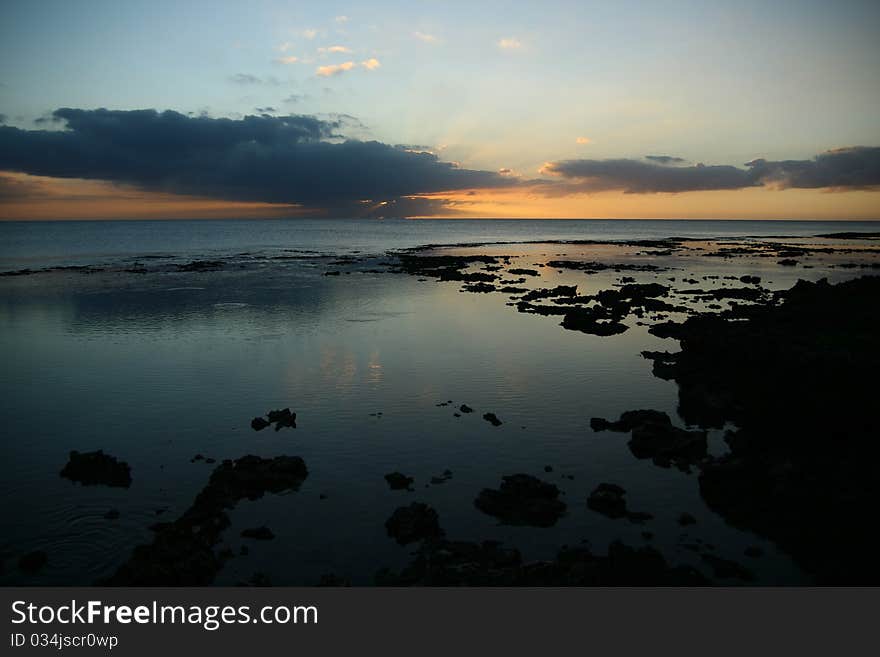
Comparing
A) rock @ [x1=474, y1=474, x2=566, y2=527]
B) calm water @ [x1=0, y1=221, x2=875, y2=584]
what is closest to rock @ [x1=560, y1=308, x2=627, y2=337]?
calm water @ [x1=0, y1=221, x2=875, y2=584]

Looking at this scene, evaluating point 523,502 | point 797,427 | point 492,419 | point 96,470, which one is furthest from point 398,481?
point 797,427

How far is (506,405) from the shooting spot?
22.4 meters

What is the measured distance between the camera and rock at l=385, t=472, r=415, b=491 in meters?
15.7

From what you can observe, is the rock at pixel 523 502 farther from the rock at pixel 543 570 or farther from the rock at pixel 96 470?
the rock at pixel 96 470

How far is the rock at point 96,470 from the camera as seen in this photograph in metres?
16.0

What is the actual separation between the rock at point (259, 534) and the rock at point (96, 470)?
206 inches

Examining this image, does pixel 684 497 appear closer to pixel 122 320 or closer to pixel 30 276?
pixel 122 320

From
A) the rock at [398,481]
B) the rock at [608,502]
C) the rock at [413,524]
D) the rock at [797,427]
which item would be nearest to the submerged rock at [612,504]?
the rock at [608,502]

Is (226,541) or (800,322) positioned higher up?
(800,322)

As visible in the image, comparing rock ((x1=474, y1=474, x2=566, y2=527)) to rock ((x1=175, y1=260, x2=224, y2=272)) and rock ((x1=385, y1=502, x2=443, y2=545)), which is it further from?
rock ((x1=175, y1=260, x2=224, y2=272))

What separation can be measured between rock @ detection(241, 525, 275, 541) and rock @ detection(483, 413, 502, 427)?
9.78m

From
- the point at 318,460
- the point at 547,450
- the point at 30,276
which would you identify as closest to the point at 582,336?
the point at 547,450

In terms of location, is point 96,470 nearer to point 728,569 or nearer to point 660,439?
point 728,569

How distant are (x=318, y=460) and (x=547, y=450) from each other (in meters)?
8.14
